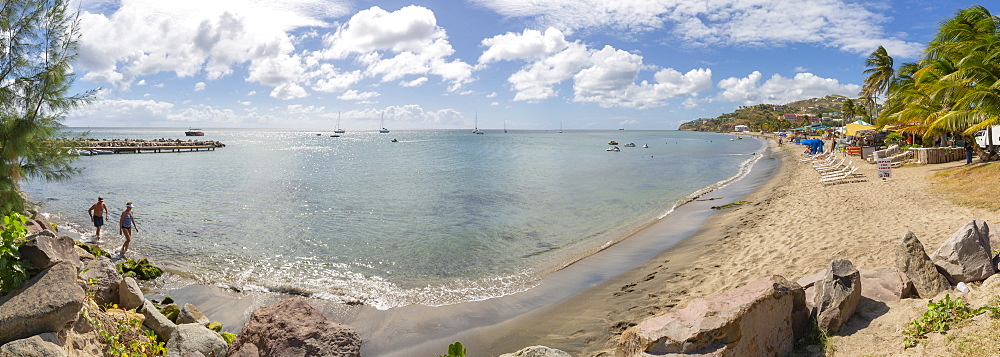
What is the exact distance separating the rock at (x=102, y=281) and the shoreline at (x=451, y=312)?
106 inches

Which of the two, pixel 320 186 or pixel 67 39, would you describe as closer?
pixel 67 39

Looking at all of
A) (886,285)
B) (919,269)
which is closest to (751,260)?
(886,285)

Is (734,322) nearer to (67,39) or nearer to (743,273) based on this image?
(743,273)

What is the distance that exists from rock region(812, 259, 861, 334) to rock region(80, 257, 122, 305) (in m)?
10.0

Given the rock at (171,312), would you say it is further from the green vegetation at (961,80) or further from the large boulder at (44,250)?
the green vegetation at (961,80)

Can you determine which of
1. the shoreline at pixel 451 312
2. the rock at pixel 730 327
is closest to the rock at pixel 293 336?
the shoreline at pixel 451 312

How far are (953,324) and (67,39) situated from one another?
51.1 feet

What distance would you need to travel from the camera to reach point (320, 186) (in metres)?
34.5

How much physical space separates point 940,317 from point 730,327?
2.56 m

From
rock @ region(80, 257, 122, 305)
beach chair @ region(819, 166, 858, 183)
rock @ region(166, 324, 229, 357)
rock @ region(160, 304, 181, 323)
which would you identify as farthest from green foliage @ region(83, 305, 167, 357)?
beach chair @ region(819, 166, 858, 183)

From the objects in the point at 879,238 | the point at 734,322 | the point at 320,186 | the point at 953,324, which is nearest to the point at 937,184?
the point at 879,238

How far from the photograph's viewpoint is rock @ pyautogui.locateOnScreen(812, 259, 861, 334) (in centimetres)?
599

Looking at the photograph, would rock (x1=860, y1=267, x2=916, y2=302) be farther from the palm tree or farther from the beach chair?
the palm tree

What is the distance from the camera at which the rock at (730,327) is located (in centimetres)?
514
